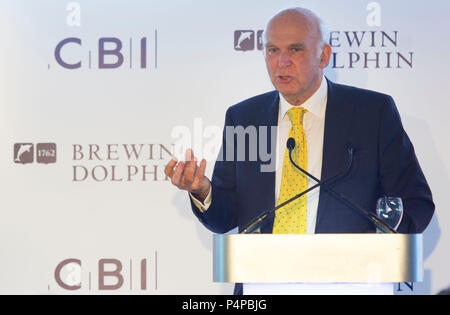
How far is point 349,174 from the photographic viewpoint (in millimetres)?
3010

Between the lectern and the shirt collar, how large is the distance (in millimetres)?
1141

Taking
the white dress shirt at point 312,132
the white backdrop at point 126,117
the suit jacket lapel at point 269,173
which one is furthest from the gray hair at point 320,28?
the white backdrop at point 126,117

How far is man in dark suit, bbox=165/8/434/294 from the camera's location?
9.61ft

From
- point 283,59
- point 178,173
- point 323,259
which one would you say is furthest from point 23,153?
point 323,259

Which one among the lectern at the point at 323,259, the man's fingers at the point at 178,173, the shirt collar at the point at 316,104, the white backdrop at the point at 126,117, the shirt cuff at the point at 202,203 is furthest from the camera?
the white backdrop at the point at 126,117

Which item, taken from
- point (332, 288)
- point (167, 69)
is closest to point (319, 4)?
point (167, 69)

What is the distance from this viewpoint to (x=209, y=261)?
3525 millimetres

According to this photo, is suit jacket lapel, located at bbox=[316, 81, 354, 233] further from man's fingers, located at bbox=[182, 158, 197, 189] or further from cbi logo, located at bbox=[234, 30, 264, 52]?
man's fingers, located at bbox=[182, 158, 197, 189]

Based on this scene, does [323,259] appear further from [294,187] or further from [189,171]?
[294,187]

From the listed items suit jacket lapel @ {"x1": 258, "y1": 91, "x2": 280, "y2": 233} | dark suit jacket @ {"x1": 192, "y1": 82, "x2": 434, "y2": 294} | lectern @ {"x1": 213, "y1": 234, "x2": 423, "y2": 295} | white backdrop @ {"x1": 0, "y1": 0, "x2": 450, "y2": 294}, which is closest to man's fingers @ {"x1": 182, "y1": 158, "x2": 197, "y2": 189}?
lectern @ {"x1": 213, "y1": 234, "x2": 423, "y2": 295}

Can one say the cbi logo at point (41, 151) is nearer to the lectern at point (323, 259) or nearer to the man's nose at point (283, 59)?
the man's nose at point (283, 59)

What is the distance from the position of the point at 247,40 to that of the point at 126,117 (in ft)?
2.28

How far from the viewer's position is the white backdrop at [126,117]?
3504mm

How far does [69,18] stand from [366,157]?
159 centimetres
